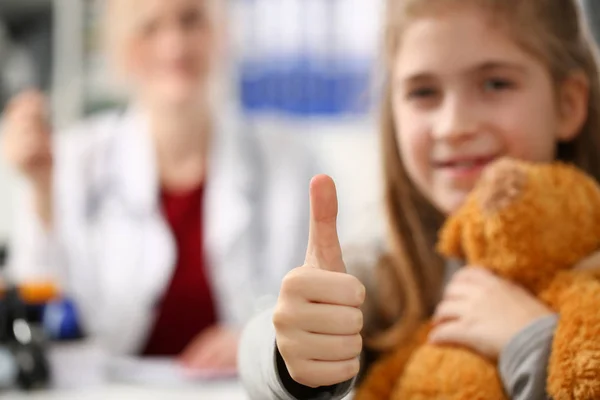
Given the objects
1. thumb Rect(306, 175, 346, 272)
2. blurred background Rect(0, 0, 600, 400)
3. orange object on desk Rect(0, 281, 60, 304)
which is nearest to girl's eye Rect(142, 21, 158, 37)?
blurred background Rect(0, 0, 600, 400)

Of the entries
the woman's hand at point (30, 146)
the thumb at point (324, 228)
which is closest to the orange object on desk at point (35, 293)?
the woman's hand at point (30, 146)

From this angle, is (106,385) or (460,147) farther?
(106,385)

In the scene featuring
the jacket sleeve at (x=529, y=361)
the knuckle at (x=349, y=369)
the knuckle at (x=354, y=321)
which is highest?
the knuckle at (x=354, y=321)

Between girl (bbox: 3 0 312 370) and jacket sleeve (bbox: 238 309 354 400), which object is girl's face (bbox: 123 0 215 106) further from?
jacket sleeve (bbox: 238 309 354 400)

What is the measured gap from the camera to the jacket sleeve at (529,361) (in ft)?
1.18

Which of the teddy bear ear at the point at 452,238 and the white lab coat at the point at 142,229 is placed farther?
the white lab coat at the point at 142,229

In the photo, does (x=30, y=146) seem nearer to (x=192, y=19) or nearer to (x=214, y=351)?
(x=192, y=19)

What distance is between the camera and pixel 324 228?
325mm

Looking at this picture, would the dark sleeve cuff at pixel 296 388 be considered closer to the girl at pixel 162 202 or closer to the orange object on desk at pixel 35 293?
the orange object on desk at pixel 35 293

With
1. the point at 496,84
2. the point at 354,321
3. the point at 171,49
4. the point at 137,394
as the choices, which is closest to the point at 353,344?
the point at 354,321

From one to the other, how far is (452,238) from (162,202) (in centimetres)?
81

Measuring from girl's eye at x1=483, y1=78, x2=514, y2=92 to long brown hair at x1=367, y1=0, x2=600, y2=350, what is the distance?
0.03 metres

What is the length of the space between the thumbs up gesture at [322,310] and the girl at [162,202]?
74 centimetres

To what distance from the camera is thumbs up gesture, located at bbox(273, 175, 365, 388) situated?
31 centimetres
